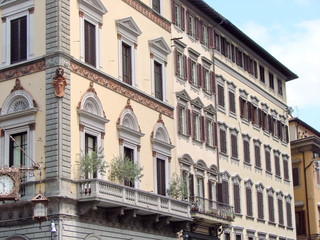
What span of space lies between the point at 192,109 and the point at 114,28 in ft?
35.5

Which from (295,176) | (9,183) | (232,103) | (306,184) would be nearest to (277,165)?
(306,184)

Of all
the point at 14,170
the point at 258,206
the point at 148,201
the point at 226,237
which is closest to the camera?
the point at 14,170

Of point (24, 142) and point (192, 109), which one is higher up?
point (192, 109)

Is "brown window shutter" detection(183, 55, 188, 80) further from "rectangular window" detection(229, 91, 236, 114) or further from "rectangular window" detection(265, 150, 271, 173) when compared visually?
"rectangular window" detection(265, 150, 271, 173)

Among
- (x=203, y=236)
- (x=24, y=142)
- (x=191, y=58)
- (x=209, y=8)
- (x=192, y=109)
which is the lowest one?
(x=203, y=236)

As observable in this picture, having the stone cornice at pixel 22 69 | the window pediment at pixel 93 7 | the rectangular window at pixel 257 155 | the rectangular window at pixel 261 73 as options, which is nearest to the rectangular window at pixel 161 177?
the window pediment at pixel 93 7

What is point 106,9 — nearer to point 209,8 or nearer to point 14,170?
point 14,170

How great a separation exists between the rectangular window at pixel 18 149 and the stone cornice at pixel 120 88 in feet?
13.1

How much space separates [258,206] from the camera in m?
58.8

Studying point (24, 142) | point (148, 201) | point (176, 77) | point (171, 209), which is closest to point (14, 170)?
point (24, 142)

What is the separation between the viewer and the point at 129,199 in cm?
3766

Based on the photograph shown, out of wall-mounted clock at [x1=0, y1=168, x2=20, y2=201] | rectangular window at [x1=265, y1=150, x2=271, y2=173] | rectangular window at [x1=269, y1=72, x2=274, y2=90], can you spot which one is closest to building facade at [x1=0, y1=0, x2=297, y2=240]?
wall-mounted clock at [x1=0, y1=168, x2=20, y2=201]

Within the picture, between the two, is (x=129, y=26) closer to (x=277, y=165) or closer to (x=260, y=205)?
(x=260, y=205)

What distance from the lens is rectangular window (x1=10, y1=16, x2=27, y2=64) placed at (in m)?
37.1
